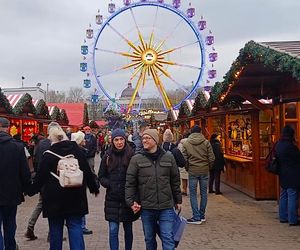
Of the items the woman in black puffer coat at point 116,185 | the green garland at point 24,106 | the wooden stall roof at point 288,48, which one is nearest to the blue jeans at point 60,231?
the woman in black puffer coat at point 116,185

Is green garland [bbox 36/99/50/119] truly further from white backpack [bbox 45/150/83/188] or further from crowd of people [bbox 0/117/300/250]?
white backpack [bbox 45/150/83/188]

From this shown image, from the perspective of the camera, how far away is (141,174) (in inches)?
219

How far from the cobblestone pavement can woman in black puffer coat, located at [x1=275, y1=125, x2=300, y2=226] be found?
12.4 inches

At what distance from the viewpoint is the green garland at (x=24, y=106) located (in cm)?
1568

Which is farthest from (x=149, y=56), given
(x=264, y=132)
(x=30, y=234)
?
(x=30, y=234)

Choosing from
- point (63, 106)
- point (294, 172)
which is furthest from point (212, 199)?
point (63, 106)

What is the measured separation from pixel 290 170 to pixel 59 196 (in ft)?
15.4

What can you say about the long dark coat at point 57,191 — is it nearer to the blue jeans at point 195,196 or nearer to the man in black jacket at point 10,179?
the man in black jacket at point 10,179

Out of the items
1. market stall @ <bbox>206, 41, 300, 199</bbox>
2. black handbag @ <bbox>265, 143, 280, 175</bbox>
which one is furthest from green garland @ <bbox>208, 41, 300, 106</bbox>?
black handbag @ <bbox>265, 143, 280, 175</bbox>

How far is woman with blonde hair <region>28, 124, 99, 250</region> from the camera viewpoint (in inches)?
213

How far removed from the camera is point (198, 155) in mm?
9203

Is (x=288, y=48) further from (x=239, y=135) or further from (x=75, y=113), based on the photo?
(x=75, y=113)

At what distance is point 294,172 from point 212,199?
157 inches

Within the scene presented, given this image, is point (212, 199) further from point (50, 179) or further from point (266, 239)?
point (50, 179)
